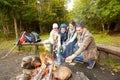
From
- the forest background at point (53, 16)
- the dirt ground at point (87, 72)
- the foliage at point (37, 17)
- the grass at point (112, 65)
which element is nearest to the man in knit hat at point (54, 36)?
the dirt ground at point (87, 72)

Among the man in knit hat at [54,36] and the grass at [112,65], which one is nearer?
the grass at [112,65]

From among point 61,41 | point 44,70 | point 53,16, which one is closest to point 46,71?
point 44,70

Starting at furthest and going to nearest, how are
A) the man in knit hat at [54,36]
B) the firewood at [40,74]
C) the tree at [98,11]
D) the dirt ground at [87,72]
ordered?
1. the tree at [98,11]
2. the man in knit hat at [54,36]
3. the dirt ground at [87,72]
4. the firewood at [40,74]

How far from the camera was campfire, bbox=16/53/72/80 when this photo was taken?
370 cm

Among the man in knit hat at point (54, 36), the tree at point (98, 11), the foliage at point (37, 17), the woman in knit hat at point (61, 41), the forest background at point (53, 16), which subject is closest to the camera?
the woman in knit hat at point (61, 41)

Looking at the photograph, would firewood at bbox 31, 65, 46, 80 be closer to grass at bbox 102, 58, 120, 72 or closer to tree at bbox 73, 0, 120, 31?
grass at bbox 102, 58, 120, 72

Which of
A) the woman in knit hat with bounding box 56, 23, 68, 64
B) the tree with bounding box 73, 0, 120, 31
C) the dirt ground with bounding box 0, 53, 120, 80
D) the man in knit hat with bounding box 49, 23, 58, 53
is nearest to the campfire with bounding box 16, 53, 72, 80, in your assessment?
the dirt ground with bounding box 0, 53, 120, 80

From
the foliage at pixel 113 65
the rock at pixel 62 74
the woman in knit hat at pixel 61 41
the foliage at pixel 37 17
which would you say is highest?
the foliage at pixel 37 17

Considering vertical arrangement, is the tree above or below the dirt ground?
above

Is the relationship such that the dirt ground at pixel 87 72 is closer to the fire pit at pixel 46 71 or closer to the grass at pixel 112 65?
the grass at pixel 112 65

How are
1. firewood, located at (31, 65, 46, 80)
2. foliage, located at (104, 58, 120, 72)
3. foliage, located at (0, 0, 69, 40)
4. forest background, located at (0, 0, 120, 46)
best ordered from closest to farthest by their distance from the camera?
firewood, located at (31, 65, 46, 80) < foliage, located at (104, 58, 120, 72) < forest background, located at (0, 0, 120, 46) < foliage, located at (0, 0, 69, 40)

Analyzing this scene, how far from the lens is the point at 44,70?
152 inches

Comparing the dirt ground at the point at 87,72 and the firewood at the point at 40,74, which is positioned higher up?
the firewood at the point at 40,74

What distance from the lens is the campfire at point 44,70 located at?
370 centimetres
